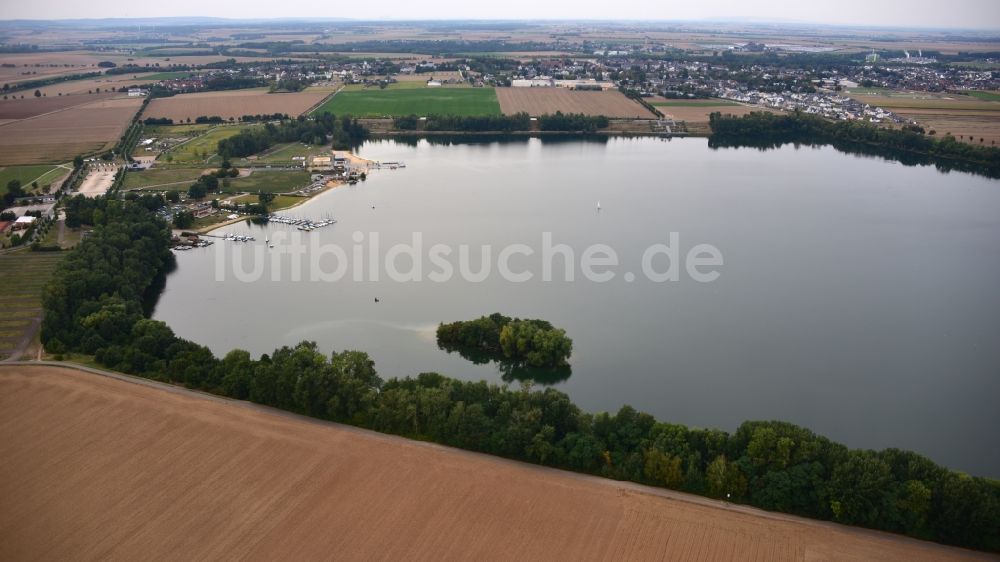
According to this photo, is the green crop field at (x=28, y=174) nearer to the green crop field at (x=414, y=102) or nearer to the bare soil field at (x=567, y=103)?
the green crop field at (x=414, y=102)

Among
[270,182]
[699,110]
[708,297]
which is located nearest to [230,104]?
[270,182]

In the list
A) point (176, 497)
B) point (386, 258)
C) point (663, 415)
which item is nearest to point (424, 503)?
point (176, 497)

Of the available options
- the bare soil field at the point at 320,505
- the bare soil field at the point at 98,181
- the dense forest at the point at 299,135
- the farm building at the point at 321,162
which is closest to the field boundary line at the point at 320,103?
the dense forest at the point at 299,135

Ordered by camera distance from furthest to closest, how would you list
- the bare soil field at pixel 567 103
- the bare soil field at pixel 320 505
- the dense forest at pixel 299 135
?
1. the bare soil field at pixel 567 103
2. the dense forest at pixel 299 135
3. the bare soil field at pixel 320 505

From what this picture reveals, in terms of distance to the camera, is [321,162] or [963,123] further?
[963,123]

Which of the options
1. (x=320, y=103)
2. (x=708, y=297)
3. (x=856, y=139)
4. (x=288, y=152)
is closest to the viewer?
(x=708, y=297)

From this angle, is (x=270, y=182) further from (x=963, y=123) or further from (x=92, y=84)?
(x=963, y=123)
